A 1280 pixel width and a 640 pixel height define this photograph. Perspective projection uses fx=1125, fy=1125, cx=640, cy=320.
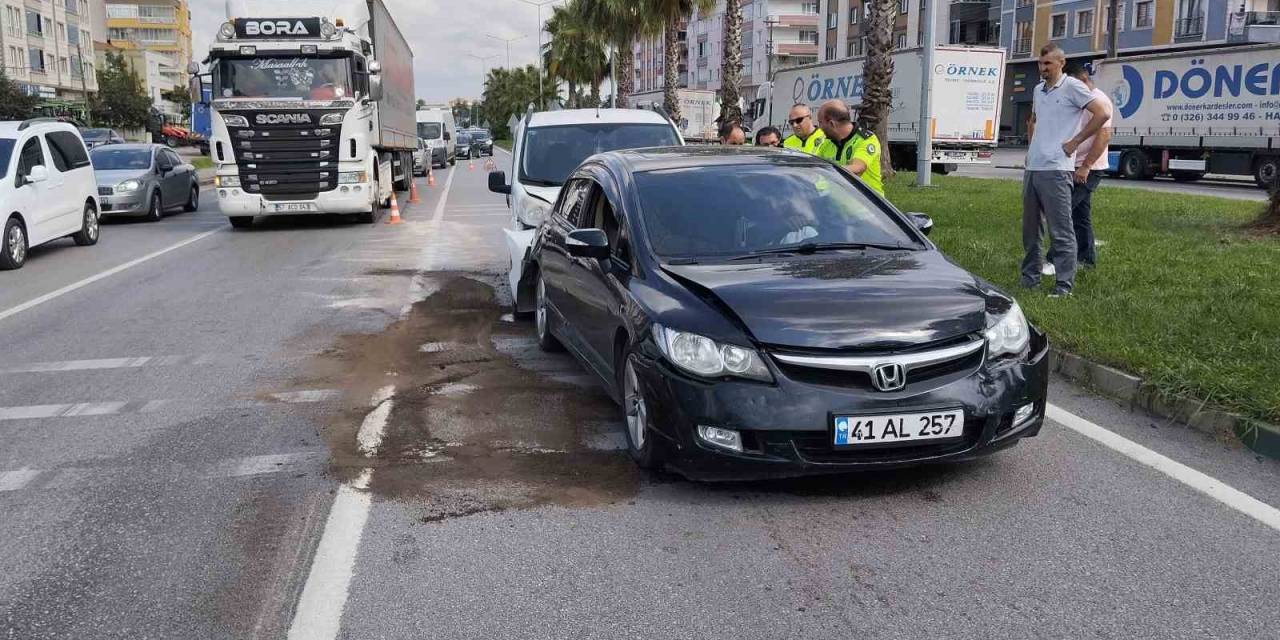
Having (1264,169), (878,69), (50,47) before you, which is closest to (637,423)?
(878,69)

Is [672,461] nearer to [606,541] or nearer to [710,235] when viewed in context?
[606,541]

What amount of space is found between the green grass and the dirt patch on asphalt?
3072 millimetres

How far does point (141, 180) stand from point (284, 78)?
4005 millimetres

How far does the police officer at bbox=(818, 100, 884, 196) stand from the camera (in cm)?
896

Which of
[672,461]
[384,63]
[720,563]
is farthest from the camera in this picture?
[384,63]

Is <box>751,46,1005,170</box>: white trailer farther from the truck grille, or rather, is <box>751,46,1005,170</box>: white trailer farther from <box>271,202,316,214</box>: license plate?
<box>271,202,316,214</box>: license plate

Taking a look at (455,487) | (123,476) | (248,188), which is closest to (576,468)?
(455,487)

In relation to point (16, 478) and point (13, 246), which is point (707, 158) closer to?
point (16, 478)

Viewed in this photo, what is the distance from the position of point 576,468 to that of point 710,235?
140 centimetres

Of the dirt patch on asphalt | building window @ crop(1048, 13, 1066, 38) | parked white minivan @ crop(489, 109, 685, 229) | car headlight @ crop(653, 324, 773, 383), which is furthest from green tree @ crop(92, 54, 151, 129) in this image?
car headlight @ crop(653, 324, 773, 383)

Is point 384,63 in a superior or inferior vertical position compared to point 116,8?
inferior

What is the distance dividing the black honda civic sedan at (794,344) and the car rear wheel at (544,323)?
5.63 feet

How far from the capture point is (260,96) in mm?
17859

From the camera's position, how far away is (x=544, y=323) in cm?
781
